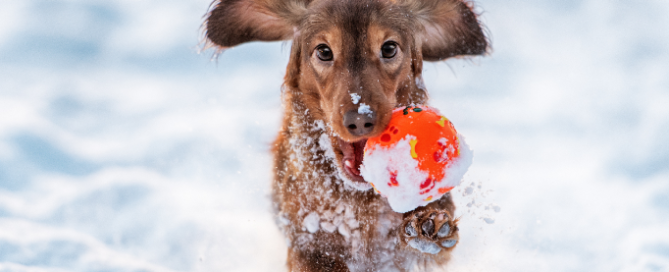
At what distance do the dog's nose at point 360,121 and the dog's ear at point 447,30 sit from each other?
49.4 inches

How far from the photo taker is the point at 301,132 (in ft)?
10.0

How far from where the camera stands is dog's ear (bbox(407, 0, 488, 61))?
134 inches

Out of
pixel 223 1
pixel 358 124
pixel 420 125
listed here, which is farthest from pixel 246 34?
pixel 420 125

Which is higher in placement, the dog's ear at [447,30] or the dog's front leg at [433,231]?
the dog's ear at [447,30]

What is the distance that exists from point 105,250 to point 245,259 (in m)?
1.10

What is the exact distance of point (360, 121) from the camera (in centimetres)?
223

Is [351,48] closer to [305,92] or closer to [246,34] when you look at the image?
[305,92]

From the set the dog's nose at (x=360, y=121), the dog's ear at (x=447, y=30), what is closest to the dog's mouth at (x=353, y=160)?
the dog's nose at (x=360, y=121)

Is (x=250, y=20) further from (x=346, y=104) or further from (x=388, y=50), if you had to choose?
(x=346, y=104)

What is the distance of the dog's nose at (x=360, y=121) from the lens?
223 centimetres

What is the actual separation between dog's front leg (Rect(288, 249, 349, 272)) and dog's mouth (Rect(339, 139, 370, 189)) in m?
0.57

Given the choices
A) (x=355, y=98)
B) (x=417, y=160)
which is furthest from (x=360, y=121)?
(x=417, y=160)

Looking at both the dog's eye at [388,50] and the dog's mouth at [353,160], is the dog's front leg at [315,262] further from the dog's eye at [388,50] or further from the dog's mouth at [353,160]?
the dog's eye at [388,50]

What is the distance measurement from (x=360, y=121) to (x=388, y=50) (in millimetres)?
655
